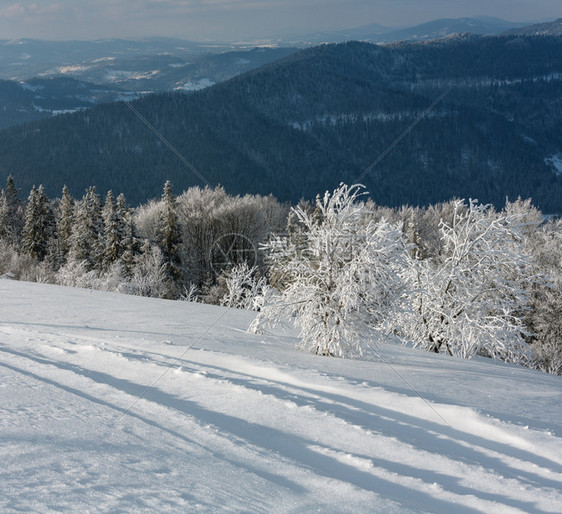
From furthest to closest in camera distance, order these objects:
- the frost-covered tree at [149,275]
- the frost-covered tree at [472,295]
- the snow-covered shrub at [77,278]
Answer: the frost-covered tree at [149,275], the snow-covered shrub at [77,278], the frost-covered tree at [472,295]

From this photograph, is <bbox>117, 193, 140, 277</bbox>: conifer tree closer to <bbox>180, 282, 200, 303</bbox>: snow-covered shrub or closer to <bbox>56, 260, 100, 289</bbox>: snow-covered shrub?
<bbox>56, 260, 100, 289</bbox>: snow-covered shrub

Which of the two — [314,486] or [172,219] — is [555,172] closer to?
[172,219]

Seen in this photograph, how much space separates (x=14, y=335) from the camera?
7.79 m

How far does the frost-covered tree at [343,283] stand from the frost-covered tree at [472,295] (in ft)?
17.9

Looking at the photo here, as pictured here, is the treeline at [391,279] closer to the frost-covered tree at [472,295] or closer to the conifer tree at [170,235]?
the frost-covered tree at [472,295]

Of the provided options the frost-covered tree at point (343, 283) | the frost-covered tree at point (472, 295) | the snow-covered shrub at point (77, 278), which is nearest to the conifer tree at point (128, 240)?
the snow-covered shrub at point (77, 278)

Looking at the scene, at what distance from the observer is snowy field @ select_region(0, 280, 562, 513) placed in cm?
349

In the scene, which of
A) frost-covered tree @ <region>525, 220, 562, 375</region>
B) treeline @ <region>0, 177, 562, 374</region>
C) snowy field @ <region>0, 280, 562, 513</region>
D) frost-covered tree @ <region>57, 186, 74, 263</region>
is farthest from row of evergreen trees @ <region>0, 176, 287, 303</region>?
snowy field @ <region>0, 280, 562, 513</region>

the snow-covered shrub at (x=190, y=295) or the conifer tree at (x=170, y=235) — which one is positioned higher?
the conifer tree at (x=170, y=235)

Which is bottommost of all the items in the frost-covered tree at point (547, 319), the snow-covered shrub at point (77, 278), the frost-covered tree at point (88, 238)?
the frost-covered tree at point (547, 319)

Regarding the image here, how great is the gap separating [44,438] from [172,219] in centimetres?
3462

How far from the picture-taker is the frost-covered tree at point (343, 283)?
8766mm

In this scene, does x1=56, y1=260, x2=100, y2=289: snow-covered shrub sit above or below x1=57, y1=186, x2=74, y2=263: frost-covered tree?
below

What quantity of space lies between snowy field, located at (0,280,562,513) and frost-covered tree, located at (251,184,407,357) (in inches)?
45.0
